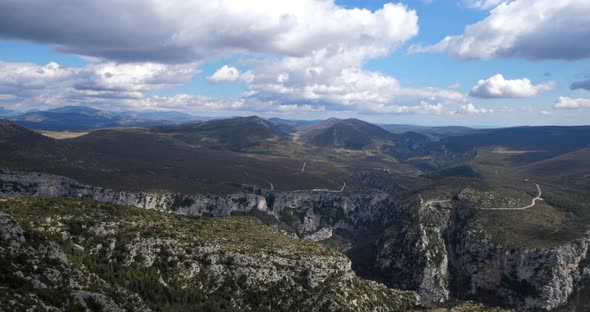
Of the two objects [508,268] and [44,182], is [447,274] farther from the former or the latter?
[44,182]

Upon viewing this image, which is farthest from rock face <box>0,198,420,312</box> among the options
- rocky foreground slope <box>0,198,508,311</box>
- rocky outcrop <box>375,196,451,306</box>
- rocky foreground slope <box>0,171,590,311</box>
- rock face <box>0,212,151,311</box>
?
rocky outcrop <box>375,196,451,306</box>

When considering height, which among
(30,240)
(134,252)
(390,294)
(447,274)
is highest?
(30,240)

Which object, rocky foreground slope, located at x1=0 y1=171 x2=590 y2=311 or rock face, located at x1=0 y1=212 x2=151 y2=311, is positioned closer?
rock face, located at x1=0 y1=212 x2=151 y2=311

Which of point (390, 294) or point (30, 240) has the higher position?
point (30, 240)

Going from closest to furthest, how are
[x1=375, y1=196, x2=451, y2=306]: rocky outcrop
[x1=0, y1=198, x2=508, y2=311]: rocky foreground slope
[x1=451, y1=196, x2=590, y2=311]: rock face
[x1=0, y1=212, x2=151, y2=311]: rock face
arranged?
1. [x1=0, y1=212, x2=151, y2=311]: rock face
2. [x1=0, y1=198, x2=508, y2=311]: rocky foreground slope
3. [x1=451, y1=196, x2=590, y2=311]: rock face
4. [x1=375, y1=196, x2=451, y2=306]: rocky outcrop

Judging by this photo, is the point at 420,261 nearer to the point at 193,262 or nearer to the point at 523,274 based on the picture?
the point at 523,274

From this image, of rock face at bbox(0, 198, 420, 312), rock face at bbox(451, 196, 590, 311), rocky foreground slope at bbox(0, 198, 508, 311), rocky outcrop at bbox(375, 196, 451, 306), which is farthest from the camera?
rocky outcrop at bbox(375, 196, 451, 306)

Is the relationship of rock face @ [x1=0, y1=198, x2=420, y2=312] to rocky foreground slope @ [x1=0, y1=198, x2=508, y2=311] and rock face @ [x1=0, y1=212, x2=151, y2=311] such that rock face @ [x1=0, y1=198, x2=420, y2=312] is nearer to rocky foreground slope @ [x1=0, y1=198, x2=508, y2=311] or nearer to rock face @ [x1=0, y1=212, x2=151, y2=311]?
rocky foreground slope @ [x1=0, y1=198, x2=508, y2=311]

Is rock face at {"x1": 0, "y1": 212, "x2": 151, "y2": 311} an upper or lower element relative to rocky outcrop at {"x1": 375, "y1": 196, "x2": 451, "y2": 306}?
upper

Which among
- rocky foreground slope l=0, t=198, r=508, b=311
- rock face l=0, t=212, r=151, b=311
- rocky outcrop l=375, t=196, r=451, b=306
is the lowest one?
rocky outcrop l=375, t=196, r=451, b=306

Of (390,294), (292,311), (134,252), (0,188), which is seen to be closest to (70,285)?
(134,252)

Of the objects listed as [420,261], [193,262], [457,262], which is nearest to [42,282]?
[193,262]
